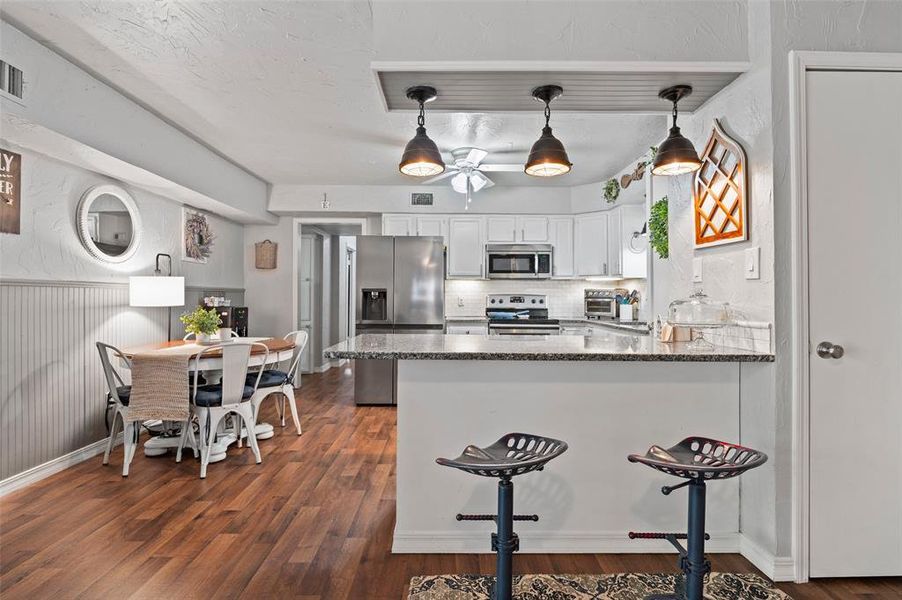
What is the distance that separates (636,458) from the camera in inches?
61.1

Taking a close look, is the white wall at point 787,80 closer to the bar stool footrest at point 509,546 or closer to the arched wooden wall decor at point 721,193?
the arched wooden wall decor at point 721,193

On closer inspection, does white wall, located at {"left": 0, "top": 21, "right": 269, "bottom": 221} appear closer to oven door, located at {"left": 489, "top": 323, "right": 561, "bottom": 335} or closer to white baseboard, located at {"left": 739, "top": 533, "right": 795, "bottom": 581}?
oven door, located at {"left": 489, "top": 323, "right": 561, "bottom": 335}

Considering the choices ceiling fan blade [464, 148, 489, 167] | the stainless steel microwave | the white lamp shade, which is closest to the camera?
the white lamp shade

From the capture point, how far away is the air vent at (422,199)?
19.0 ft

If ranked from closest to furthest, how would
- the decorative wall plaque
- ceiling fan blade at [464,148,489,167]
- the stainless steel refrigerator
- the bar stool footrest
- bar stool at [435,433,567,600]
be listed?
bar stool at [435,433,567,600], the bar stool footrest, the decorative wall plaque, ceiling fan blade at [464,148,489,167], the stainless steel refrigerator

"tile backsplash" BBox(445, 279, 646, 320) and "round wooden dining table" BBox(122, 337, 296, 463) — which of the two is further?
"tile backsplash" BBox(445, 279, 646, 320)

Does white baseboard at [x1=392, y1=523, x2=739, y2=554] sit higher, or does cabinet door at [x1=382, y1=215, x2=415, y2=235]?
cabinet door at [x1=382, y1=215, x2=415, y2=235]

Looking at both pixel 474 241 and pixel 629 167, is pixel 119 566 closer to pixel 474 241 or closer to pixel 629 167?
pixel 474 241

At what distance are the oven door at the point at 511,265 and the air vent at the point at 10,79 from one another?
425cm

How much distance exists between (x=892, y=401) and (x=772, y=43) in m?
1.55

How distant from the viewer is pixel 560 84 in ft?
7.22

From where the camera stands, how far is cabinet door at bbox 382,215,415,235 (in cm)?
579

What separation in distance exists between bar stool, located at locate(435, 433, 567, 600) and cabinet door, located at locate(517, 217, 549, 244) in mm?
4232

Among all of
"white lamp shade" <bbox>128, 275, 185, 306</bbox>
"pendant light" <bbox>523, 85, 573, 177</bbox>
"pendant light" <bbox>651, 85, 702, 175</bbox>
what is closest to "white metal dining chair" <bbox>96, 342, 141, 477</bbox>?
"white lamp shade" <bbox>128, 275, 185, 306</bbox>
